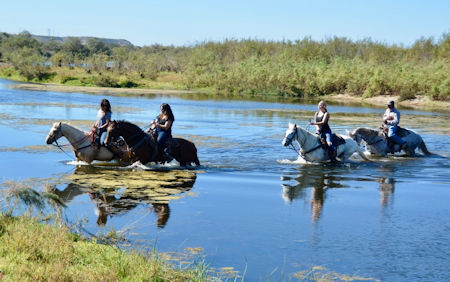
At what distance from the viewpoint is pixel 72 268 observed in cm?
680

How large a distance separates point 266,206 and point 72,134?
5.66 m

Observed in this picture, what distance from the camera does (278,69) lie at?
63688 mm

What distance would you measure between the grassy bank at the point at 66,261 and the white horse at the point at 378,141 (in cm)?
1220

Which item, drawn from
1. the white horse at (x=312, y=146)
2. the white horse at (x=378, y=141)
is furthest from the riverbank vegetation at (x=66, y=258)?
the white horse at (x=378, y=141)

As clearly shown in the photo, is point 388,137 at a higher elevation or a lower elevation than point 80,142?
higher

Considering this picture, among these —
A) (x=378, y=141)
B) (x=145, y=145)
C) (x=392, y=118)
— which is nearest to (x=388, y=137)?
(x=378, y=141)

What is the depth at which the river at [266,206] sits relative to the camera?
27.8 ft

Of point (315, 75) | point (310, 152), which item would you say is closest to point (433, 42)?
point (315, 75)

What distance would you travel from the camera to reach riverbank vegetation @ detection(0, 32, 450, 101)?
187 ft

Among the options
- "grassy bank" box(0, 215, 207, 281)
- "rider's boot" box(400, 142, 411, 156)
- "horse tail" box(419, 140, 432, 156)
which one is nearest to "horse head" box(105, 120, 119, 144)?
"grassy bank" box(0, 215, 207, 281)

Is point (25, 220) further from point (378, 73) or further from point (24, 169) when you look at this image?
point (378, 73)

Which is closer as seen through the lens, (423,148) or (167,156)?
(167,156)

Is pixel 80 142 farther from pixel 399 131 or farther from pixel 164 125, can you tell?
pixel 399 131

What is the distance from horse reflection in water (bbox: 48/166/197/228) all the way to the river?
0.08 feet
